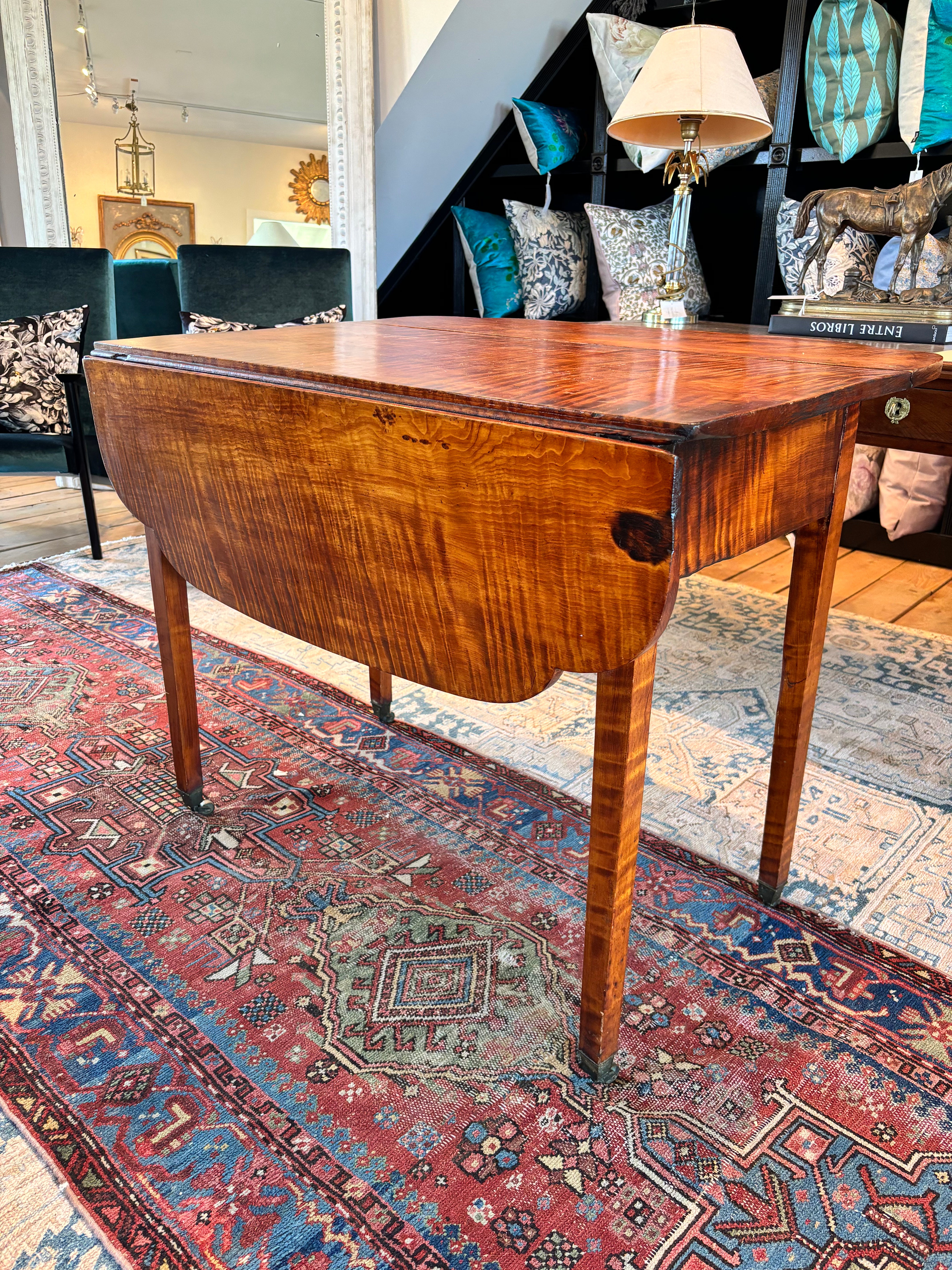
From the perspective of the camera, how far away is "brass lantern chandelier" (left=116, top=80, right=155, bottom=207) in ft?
11.3

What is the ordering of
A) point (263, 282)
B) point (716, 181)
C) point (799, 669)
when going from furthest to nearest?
point (716, 181)
point (263, 282)
point (799, 669)

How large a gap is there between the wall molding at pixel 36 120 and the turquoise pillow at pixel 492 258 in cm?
163

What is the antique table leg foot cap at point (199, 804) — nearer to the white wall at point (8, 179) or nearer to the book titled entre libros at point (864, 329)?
the book titled entre libros at point (864, 329)

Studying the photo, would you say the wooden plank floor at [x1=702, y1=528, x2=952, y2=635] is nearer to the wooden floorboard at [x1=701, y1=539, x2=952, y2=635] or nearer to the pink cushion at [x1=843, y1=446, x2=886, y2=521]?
the wooden floorboard at [x1=701, y1=539, x2=952, y2=635]

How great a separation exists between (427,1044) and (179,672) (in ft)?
2.28

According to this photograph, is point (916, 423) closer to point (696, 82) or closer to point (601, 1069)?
point (696, 82)

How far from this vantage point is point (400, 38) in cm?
329

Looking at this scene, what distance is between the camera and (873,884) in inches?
52.5

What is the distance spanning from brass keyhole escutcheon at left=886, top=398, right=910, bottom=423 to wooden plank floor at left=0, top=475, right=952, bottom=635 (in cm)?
78

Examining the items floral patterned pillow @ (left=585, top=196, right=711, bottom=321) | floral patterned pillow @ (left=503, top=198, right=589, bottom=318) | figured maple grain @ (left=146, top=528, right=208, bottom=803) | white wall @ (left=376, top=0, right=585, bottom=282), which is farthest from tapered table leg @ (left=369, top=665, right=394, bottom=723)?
white wall @ (left=376, top=0, right=585, bottom=282)

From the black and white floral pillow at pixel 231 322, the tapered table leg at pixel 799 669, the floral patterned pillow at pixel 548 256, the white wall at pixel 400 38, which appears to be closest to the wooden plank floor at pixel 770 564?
the black and white floral pillow at pixel 231 322

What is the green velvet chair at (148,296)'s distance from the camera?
3.49m

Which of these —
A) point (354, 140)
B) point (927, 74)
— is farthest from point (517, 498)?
point (354, 140)

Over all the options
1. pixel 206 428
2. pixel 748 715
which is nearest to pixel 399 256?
pixel 748 715
